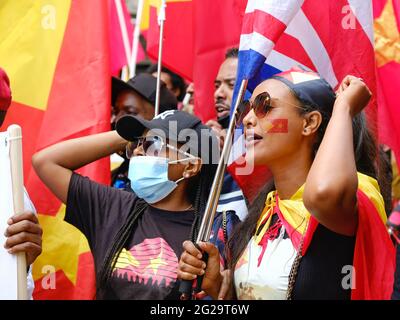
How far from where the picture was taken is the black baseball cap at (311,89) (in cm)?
334

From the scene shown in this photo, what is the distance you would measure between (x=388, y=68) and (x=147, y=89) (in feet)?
5.10

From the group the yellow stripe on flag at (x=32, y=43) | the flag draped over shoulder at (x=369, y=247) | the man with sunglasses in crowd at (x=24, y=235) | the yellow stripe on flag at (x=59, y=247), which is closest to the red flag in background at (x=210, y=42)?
the yellow stripe on flag at (x=32, y=43)

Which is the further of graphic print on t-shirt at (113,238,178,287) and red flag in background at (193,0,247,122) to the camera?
red flag in background at (193,0,247,122)

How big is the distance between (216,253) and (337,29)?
1.44 m

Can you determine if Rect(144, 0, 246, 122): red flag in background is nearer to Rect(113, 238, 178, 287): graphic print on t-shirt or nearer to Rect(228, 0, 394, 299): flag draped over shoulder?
Rect(228, 0, 394, 299): flag draped over shoulder

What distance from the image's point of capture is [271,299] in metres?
3.04

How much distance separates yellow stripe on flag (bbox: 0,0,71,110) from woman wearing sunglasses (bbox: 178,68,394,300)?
1518 millimetres

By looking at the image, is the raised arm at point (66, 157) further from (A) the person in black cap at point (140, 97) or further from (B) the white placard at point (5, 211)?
(A) the person in black cap at point (140, 97)

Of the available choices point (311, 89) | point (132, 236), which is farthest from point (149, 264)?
point (311, 89)

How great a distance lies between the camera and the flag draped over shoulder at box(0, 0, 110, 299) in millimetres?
4422

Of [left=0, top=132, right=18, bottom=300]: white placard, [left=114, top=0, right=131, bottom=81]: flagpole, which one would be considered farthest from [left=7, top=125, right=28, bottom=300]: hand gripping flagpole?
[left=114, top=0, right=131, bottom=81]: flagpole

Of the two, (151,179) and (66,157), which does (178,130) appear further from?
(66,157)

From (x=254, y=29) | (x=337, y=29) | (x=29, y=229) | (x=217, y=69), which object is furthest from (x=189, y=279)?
(x=217, y=69)
